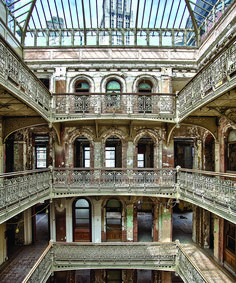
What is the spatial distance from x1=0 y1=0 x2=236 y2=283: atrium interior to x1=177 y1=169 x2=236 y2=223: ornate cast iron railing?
12 centimetres

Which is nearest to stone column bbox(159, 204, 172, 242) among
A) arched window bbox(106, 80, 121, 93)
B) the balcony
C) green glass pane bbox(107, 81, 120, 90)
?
the balcony

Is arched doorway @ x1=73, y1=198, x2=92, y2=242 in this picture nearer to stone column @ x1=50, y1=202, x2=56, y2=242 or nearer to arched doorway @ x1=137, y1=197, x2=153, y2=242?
stone column @ x1=50, y1=202, x2=56, y2=242

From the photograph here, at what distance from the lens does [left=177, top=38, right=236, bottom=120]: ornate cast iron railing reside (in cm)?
486

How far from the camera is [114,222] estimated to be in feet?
34.0

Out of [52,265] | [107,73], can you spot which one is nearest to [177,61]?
[107,73]

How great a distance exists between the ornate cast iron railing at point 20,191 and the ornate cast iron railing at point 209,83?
659 cm

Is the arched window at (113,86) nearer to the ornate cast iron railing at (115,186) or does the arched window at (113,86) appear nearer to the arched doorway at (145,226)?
the ornate cast iron railing at (115,186)

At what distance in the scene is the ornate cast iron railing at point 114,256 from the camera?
330 inches

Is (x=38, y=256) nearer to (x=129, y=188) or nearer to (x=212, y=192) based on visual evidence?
(x=129, y=188)

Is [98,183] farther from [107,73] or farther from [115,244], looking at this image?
[107,73]

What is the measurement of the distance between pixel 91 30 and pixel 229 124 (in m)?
8.97

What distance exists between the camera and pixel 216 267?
26.6ft

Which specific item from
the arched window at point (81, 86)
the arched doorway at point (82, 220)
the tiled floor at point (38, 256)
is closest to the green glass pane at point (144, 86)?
the arched window at point (81, 86)

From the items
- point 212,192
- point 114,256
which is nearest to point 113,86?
point 212,192
